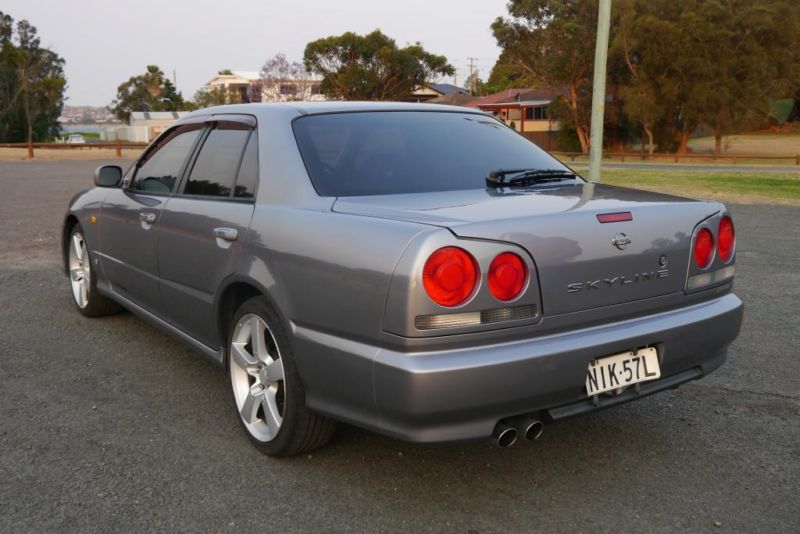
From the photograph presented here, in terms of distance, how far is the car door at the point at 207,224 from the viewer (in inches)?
140

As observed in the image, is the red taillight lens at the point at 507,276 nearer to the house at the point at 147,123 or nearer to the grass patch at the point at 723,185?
the grass patch at the point at 723,185

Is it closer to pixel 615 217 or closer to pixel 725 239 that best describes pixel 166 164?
pixel 615 217

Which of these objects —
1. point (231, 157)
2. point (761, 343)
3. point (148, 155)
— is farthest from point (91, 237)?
point (761, 343)

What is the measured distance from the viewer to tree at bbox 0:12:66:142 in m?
59.8

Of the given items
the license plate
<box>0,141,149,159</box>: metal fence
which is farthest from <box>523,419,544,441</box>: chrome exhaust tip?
<box>0,141,149,159</box>: metal fence

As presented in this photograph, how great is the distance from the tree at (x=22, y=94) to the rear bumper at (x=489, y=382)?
61714 mm

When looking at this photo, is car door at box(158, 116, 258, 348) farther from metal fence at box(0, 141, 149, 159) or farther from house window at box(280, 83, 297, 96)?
house window at box(280, 83, 297, 96)

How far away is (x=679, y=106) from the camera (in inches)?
1532

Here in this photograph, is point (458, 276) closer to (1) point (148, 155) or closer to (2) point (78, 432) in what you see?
(2) point (78, 432)

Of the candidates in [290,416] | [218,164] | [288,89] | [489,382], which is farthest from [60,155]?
[489,382]

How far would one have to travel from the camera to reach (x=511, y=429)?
2.75 m

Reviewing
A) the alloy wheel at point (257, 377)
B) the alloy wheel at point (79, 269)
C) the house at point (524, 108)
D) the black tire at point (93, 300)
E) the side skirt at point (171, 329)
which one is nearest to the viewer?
the alloy wheel at point (257, 377)

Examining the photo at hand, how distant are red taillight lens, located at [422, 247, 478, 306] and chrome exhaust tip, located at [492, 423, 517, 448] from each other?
0.49 m

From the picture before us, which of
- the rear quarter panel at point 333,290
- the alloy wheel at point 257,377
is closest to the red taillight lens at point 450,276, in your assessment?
Result: the rear quarter panel at point 333,290
